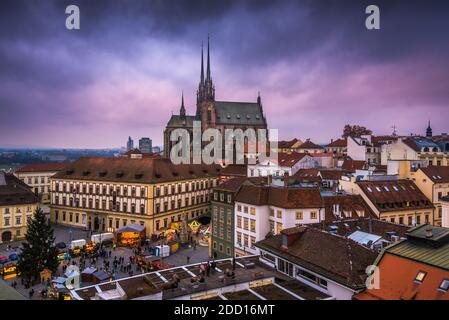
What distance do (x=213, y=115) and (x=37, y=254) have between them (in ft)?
323

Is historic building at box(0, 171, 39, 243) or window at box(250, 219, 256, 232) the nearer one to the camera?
window at box(250, 219, 256, 232)

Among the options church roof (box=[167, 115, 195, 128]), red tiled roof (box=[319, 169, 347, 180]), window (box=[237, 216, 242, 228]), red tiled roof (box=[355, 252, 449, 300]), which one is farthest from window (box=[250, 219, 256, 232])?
church roof (box=[167, 115, 195, 128])

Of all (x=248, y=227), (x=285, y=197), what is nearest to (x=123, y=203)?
(x=248, y=227)

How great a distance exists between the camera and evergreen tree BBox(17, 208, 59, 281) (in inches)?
1655

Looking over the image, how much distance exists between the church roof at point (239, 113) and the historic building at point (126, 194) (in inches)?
2342

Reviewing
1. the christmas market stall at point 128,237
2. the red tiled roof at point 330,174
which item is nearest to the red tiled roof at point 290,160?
the red tiled roof at point 330,174

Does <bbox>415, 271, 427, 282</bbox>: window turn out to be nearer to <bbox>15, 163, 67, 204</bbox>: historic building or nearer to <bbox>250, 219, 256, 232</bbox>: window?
<bbox>250, 219, 256, 232</bbox>: window

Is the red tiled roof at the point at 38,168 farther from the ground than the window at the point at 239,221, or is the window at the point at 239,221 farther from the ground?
the red tiled roof at the point at 38,168

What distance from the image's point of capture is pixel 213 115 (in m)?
136

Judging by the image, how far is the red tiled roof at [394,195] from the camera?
44.7m

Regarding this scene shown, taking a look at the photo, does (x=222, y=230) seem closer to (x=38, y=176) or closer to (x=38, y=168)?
(x=38, y=176)

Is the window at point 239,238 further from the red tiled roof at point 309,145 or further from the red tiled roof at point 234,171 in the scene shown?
the red tiled roof at point 309,145

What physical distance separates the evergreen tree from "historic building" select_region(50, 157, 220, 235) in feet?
76.3
